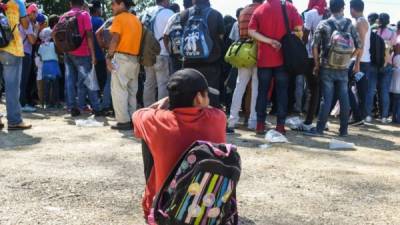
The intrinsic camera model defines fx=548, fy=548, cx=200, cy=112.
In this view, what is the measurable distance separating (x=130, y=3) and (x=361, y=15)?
335 cm

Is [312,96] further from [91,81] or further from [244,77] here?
[91,81]

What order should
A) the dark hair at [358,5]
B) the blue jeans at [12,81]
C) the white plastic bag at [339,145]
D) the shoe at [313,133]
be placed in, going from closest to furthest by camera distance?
the white plastic bag at [339,145] < the blue jeans at [12,81] < the shoe at [313,133] < the dark hair at [358,5]

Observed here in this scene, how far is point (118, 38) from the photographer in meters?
7.00

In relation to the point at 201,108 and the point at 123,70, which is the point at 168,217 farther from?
the point at 123,70

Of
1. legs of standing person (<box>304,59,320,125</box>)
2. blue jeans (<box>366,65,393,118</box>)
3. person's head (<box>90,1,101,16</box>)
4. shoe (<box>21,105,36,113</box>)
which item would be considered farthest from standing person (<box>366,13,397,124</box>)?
shoe (<box>21,105,36,113</box>)

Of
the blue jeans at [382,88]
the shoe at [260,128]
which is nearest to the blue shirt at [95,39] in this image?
the shoe at [260,128]

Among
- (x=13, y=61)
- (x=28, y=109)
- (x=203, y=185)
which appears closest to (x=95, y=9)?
(x=28, y=109)

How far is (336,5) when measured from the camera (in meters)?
6.90

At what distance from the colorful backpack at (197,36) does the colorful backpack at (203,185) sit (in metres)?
3.55

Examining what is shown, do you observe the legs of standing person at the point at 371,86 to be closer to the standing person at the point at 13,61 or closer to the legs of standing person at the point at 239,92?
the legs of standing person at the point at 239,92

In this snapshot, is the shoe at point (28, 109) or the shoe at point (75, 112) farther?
the shoe at point (28, 109)

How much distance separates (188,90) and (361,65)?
6.21 m

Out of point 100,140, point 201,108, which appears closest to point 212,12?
point 100,140

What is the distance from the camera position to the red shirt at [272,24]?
258 inches
